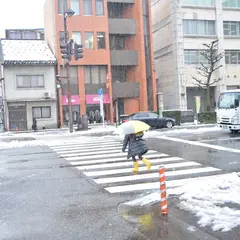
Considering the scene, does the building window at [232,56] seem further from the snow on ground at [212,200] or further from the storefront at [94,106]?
the snow on ground at [212,200]

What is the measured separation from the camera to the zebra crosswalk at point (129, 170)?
8.89 m

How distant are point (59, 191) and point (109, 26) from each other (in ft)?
113

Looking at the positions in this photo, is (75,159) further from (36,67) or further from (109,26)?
(109,26)

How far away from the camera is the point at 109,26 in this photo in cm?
4094

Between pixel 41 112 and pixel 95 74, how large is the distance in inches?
273

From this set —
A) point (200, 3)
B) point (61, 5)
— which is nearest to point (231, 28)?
point (200, 3)

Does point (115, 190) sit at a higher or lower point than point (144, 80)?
lower

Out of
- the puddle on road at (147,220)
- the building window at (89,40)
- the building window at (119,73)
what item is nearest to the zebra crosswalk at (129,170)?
the puddle on road at (147,220)

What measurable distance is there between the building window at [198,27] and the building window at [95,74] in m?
11.5

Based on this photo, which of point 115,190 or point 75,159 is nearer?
point 115,190

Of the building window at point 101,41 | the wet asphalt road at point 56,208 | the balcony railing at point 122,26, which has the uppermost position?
the balcony railing at point 122,26

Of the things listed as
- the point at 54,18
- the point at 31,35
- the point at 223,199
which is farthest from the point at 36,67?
the point at 223,199

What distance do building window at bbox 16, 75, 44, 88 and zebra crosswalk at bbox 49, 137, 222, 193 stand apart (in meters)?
24.2

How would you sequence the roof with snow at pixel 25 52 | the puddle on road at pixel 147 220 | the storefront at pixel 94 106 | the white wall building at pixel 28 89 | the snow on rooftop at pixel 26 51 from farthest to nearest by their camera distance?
1. the storefront at pixel 94 106
2. the snow on rooftop at pixel 26 51
3. the roof with snow at pixel 25 52
4. the white wall building at pixel 28 89
5. the puddle on road at pixel 147 220
